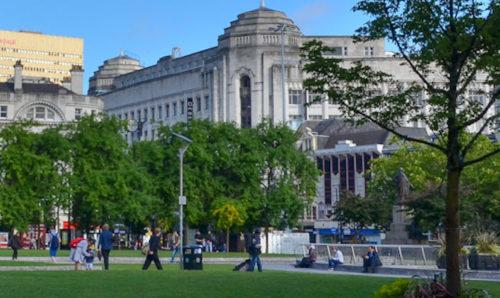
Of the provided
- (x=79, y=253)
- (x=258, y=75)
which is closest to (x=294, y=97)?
(x=258, y=75)

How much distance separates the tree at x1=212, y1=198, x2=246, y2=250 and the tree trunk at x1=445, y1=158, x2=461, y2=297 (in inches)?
2247

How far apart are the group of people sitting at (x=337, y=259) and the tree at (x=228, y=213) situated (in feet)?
68.2

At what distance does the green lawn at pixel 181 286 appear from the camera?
78.5 feet

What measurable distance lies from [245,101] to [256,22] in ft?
38.1

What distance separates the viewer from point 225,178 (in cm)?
8219

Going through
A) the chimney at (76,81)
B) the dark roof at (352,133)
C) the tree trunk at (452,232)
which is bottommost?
the tree trunk at (452,232)

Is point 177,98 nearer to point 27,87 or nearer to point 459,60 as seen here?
point 27,87

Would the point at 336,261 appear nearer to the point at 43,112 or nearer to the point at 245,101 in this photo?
the point at 43,112

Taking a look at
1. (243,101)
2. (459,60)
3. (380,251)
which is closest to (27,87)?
(243,101)

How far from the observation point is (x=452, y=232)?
19.8 m

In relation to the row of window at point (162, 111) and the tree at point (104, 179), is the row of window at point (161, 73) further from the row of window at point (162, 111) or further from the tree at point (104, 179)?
the tree at point (104, 179)

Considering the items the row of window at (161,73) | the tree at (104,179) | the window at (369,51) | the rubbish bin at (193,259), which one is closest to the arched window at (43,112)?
the tree at (104,179)

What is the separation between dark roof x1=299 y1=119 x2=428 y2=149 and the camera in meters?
116

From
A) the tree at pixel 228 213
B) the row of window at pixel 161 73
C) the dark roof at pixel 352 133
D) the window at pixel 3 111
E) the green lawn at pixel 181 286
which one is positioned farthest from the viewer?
the row of window at pixel 161 73
